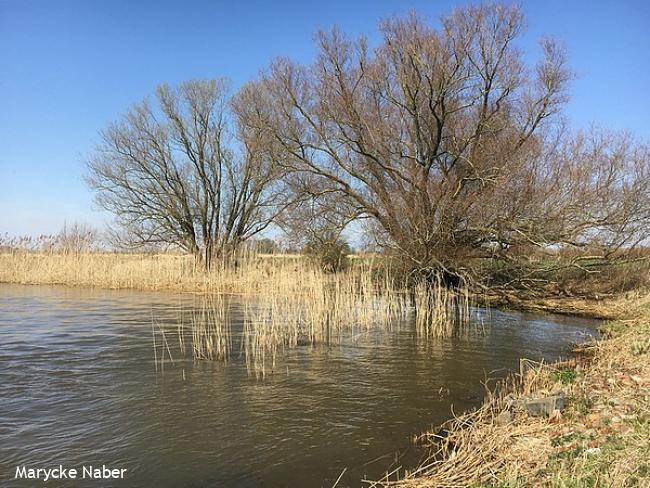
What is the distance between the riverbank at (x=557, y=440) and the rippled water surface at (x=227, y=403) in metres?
0.55

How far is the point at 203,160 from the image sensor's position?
2411 cm

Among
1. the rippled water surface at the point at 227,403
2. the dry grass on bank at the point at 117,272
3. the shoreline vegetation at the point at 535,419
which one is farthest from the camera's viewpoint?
the dry grass on bank at the point at 117,272

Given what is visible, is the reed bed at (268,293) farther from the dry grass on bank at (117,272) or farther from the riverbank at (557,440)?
the riverbank at (557,440)

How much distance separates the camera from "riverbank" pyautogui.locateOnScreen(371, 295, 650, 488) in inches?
118

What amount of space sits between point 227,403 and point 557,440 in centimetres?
355

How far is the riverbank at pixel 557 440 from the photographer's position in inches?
118

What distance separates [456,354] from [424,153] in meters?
10.7

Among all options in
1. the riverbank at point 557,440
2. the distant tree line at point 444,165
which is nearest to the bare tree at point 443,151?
the distant tree line at point 444,165

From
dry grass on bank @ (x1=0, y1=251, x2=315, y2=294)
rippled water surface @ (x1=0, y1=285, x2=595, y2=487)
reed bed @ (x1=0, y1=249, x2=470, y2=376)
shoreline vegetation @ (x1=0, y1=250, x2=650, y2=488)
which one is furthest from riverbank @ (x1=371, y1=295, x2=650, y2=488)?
dry grass on bank @ (x1=0, y1=251, x2=315, y2=294)

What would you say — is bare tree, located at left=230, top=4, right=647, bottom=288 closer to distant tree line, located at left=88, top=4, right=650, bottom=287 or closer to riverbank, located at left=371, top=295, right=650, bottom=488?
distant tree line, located at left=88, top=4, right=650, bottom=287

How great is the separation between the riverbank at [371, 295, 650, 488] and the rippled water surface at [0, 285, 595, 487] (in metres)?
0.55

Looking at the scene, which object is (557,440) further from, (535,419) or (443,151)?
(443,151)

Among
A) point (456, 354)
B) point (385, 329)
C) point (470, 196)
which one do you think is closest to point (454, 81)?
point (470, 196)

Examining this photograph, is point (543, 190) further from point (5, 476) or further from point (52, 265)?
point (52, 265)
